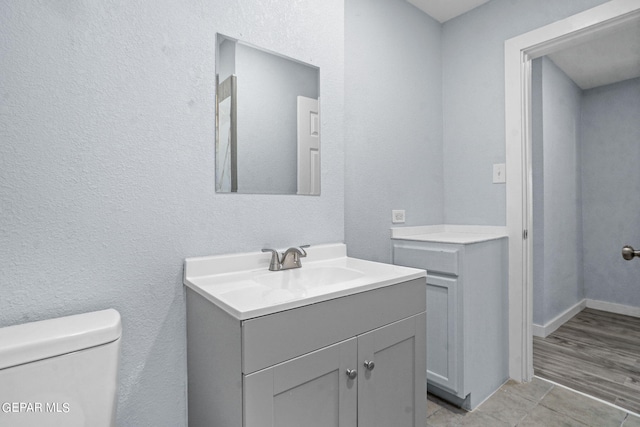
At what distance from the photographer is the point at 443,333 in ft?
5.75

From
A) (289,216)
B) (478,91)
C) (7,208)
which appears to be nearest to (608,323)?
(478,91)

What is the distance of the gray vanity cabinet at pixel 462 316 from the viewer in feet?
5.53

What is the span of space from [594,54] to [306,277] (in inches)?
126

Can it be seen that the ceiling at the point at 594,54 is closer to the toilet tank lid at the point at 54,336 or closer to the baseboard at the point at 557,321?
the baseboard at the point at 557,321

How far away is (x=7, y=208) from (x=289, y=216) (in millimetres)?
896

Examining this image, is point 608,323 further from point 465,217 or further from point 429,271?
point 429,271

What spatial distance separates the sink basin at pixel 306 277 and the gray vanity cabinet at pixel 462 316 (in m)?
0.67

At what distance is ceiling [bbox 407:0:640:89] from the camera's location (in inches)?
85.7

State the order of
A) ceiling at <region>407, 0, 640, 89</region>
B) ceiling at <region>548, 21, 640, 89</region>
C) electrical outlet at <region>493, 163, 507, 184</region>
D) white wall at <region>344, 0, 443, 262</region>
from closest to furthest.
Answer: white wall at <region>344, 0, 443, 262</region> < electrical outlet at <region>493, 163, 507, 184</region> < ceiling at <region>407, 0, 640, 89</region> < ceiling at <region>548, 21, 640, 89</region>

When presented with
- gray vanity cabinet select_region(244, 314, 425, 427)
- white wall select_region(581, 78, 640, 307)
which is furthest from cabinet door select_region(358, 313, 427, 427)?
white wall select_region(581, 78, 640, 307)

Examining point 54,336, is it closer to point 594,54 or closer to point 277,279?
point 277,279

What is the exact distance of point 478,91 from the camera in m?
2.17

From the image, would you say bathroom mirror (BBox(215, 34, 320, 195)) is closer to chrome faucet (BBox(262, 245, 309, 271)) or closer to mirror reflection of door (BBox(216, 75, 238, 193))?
mirror reflection of door (BBox(216, 75, 238, 193))

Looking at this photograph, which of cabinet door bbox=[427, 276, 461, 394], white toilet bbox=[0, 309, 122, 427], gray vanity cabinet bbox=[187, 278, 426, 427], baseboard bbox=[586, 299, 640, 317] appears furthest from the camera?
baseboard bbox=[586, 299, 640, 317]
